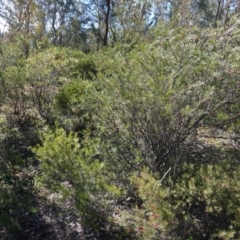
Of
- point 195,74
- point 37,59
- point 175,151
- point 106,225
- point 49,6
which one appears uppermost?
point 49,6

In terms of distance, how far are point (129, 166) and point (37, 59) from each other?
147 inches

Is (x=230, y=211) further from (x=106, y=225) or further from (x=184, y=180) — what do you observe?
(x=106, y=225)

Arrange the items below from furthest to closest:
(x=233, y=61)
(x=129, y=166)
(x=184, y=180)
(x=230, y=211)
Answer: (x=129, y=166) < (x=233, y=61) < (x=184, y=180) < (x=230, y=211)

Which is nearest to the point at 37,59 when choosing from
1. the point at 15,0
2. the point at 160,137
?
the point at 160,137

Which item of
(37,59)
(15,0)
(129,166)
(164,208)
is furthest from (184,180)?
(15,0)

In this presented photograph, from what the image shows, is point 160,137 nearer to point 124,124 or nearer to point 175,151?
point 175,151

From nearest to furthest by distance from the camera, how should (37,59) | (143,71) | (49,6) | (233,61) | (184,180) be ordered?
(184,180) → (233,61) → (143,71) → (37,59) → (49,6)

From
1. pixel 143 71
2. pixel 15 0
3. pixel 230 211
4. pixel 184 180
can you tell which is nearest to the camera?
pixel 230 211

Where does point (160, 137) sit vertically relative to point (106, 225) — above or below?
above

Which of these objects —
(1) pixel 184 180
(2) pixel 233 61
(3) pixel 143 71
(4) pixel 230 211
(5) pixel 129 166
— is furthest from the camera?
(5) pixel 129 166

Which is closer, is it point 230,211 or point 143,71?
point 230,211

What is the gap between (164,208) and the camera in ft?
8.59

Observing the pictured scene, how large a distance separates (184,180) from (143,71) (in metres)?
1.29

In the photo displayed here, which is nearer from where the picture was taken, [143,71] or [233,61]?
[233,61]
